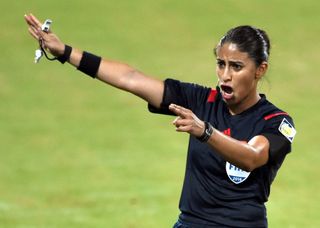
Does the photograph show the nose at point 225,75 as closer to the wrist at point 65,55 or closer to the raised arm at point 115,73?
the raised arm at point 115,73

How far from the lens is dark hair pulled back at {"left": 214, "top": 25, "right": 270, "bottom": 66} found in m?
5.55

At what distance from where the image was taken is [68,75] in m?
13.3

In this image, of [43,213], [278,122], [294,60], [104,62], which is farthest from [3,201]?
[294,60]

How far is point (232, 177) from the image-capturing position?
5426 millimetres

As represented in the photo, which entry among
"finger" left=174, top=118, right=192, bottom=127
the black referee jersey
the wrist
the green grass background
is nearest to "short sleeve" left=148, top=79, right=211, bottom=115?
the black referee jersey

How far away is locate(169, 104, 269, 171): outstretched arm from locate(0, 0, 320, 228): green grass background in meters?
1.18

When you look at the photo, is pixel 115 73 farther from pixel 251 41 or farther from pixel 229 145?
pixel 229 145

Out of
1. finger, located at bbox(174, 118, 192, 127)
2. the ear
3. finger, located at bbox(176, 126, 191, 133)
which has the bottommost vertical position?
finger, located at bbox(176, 126, 191, 133)

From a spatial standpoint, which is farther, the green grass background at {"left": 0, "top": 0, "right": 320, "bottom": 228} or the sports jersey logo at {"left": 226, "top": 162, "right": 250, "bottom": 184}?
the green grass background at {"left": 0, "top": 0, "right": 320, "bottom": 228}

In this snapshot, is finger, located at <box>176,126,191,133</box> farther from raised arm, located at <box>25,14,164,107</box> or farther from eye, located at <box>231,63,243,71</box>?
raised arm, located at <box>25,14,164,107</box>

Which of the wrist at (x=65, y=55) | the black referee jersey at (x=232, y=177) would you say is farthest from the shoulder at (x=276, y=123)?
the wrist at (x=65, y=55)

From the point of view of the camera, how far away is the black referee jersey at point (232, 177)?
544 cm

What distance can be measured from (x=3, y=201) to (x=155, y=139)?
2.43 metres

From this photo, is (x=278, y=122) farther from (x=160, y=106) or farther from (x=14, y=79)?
(x=14, y=79)
